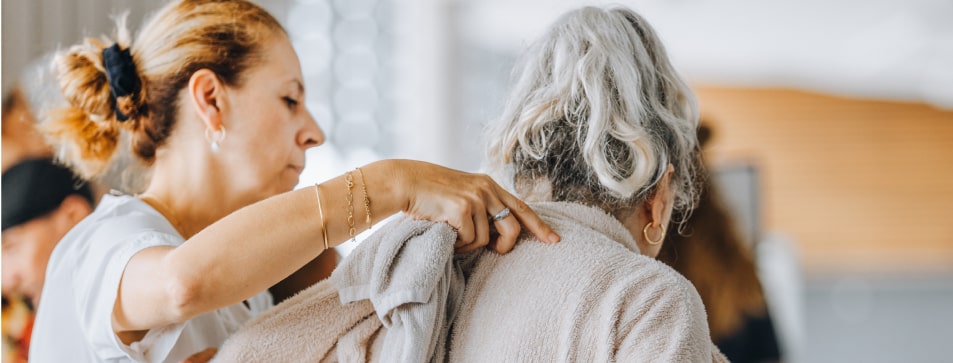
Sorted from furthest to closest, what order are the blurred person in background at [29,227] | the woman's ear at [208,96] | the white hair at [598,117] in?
the blurred person in background at [29,227]
the woman's ear at [208,96]
the white hair at [598,117]

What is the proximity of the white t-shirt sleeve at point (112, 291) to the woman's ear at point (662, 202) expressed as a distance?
0.60 metres

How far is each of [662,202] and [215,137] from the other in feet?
2.17

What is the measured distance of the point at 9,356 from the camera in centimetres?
176

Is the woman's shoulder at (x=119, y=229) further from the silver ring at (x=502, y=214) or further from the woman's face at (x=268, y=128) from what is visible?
the silver ring at (x=502, y=214)

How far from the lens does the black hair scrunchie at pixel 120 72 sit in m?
1.32

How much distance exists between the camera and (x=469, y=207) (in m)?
1.01

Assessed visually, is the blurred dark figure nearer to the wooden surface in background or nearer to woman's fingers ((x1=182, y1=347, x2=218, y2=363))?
woman's fingers ((x1=182, y1=347, x2=218, y2=363))

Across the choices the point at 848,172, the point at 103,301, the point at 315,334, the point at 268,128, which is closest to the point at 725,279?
the point at 268,128

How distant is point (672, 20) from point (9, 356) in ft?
23.2

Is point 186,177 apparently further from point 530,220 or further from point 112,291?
point 530,220

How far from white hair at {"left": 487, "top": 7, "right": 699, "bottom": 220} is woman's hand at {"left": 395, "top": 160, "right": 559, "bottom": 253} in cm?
8

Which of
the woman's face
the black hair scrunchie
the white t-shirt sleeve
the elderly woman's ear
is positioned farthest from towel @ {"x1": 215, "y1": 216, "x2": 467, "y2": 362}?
the black hair scrunchie

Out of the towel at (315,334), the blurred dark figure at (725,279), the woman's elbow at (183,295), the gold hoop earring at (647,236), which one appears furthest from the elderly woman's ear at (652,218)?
the blurred dark figure at (725,279)

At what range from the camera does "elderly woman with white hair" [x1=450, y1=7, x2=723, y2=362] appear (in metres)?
0.93
